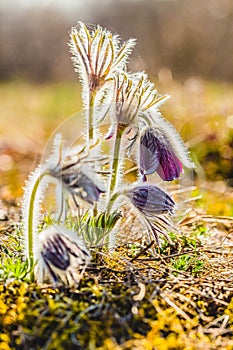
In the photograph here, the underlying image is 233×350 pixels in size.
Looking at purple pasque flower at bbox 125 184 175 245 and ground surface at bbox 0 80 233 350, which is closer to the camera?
ground surface at bbox 0 80 233 350

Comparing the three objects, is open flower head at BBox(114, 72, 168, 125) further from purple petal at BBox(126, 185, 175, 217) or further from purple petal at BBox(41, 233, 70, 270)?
purple petal at BBox(41, 233, 70, 270)

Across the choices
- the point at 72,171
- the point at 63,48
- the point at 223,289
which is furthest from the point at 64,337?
the point at 63,48

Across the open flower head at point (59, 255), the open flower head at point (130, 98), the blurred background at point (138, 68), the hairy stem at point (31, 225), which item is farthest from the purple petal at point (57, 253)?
the blurred background at point (138, 68)

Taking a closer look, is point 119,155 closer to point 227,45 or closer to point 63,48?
point 227,45

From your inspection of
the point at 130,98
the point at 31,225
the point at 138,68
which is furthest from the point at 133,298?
the point at 138,68

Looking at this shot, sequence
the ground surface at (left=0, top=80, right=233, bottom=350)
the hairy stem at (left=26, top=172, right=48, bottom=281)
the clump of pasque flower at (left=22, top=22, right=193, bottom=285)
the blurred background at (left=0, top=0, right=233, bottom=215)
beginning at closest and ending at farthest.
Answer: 1. the ground surface at (left=0, top=80, right=233, bottom=350)
2. the hairy stem at (left=26, top=172, right=48, bottom=281)
3. the clump of pasque flower at (left=22, top=22, right=193, bottom=285)
4. the blurred background at (left=0, top=0, right=233, bottom=215)

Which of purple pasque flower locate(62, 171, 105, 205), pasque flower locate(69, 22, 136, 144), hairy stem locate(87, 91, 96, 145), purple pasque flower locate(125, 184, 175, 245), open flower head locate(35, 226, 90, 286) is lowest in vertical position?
open flower head locate(35, 226, 90, 286)

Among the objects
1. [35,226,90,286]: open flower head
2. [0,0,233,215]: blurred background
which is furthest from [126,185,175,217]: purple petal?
[0,0,233,215]: blurred background
